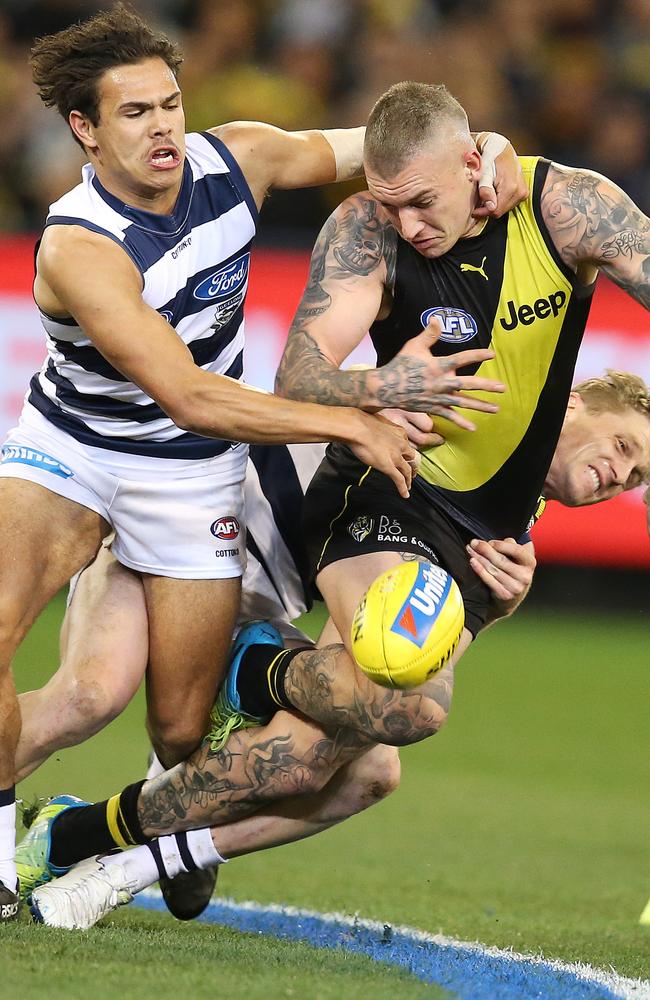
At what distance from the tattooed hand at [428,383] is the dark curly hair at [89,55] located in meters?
1.31

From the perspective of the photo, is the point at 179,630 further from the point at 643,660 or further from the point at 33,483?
the point at 643,660

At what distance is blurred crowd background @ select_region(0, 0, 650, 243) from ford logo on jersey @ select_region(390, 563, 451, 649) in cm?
768

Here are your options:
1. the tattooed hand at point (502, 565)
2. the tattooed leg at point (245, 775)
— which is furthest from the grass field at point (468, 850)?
the tattooed hand at point (502, 565)

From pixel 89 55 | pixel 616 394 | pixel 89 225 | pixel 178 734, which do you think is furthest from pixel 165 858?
pixel 89 55

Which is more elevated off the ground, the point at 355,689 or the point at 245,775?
the point at 355,689

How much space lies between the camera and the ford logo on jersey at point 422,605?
3.94 m

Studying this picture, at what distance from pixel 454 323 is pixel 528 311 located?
23 cm

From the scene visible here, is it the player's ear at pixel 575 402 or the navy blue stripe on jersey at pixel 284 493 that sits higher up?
the player's ear at pixel 575 402

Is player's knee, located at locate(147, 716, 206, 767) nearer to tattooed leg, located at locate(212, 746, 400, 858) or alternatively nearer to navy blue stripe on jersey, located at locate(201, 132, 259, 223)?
tattooed leg, located at locate(212, 746, 400, 858)

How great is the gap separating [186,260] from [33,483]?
845mm

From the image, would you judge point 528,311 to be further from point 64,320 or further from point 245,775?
point 245,775

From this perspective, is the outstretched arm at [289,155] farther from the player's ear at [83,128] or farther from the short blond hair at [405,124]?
the short blond hair at [405,124]

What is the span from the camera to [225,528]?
4.95 meters

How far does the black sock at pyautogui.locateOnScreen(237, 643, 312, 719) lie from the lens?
4590 millimetres
